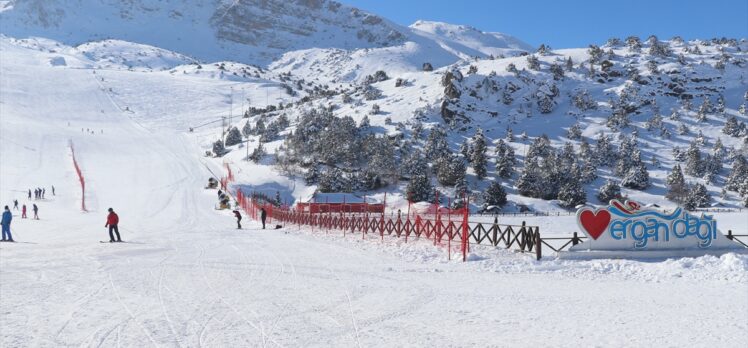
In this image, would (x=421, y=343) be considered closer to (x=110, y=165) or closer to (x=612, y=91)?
(x=110, y=165)

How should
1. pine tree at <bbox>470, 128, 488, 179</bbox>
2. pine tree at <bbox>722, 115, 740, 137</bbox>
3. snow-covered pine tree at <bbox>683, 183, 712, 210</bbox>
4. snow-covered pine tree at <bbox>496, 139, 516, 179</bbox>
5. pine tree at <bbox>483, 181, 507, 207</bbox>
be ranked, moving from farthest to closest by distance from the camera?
pine tree at <bbox>722, 115, 740, 137</bbox>, snow-covered pine tree at <bbox>496, 139, 516, 179</bbox>, pine tree at <bbox>470, 128, 488, 179</bbox>, pine tree at <bbox>483, 181, 507, 207</bbox>, snow-covered pine tree at <bbox>683, 183, 712, 210</bbox>

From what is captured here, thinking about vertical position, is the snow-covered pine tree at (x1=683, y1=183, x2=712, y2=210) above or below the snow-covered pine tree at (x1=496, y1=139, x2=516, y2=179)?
below

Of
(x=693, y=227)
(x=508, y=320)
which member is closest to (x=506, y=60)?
(x=693, y=227)

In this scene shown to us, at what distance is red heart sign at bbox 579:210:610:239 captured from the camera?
1812 cm

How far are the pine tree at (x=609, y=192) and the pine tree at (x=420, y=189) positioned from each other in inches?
857

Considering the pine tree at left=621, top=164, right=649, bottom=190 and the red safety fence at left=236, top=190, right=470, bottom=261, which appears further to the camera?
the pine tree at left=621, top=164, right=649, bottom=190

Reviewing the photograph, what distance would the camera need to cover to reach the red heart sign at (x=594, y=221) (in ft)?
59.5

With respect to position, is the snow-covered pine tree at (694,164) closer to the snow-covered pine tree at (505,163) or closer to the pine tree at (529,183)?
the pine tree at (529,183)

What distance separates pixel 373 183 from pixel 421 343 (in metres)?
64.1

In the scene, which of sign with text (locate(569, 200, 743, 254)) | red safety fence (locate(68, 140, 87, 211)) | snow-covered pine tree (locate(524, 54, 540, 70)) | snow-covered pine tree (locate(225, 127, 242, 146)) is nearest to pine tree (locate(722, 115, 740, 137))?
snow-covered pine tree (locate(524, 54, 540, 70))

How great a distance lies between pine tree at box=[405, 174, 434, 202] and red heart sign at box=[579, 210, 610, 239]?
4509 centimetres

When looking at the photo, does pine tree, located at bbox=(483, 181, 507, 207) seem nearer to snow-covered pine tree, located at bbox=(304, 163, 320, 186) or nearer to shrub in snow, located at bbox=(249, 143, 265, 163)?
snow-covered pine tree, located at bbox=(304, 163, 320, 186)

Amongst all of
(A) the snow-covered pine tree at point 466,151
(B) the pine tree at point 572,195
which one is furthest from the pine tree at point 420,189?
(B) the pine tree at point 572,195

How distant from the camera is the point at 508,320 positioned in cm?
880
